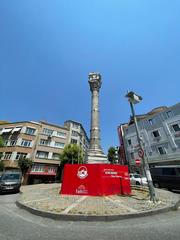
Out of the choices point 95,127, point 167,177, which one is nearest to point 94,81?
point 95,127

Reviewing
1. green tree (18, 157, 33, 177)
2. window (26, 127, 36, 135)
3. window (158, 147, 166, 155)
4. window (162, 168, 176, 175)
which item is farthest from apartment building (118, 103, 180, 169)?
window (26, 127, 36, 135)

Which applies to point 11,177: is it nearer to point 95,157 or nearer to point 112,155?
point 95,157

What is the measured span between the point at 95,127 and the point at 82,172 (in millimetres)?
10367

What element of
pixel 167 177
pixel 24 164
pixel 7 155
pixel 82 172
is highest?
pixel 7 155

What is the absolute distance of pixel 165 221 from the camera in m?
4.79

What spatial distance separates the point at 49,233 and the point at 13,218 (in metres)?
2.25

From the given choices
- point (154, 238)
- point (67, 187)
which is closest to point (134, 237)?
point (154, 238)

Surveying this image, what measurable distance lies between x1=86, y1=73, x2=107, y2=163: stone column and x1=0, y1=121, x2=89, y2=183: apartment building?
21307mm

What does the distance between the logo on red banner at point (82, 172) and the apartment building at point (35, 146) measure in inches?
1071

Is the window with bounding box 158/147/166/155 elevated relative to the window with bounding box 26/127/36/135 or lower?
lower

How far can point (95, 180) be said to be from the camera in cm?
920

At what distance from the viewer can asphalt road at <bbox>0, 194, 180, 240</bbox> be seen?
3678 millimetres

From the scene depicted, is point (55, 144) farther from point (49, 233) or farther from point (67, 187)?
point (49, 233)

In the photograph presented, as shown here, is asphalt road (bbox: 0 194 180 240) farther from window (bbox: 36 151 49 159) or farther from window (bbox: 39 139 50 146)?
window (bbox: 39 139 50 146)
